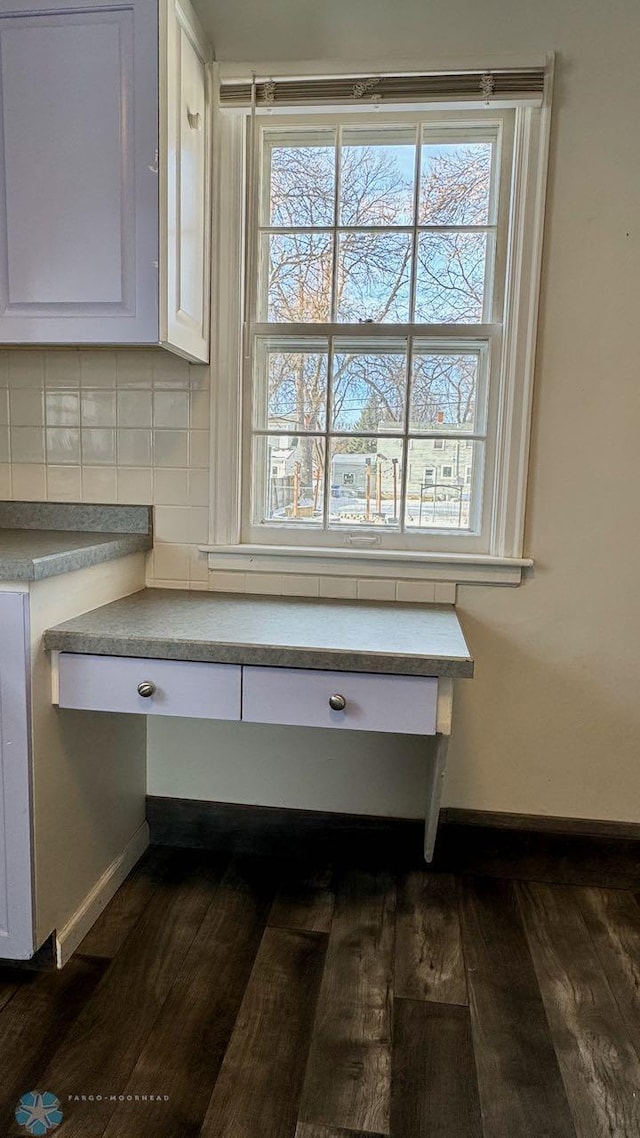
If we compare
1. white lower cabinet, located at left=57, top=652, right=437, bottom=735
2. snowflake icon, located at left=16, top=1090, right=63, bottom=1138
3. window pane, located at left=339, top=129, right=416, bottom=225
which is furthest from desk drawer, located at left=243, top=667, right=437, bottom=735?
window pane, located at left=339, top=129, right=416, bottom=225

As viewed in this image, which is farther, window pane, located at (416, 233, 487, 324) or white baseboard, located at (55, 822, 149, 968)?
window pane, located at (416, 233, 487, 324)

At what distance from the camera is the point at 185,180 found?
1763 mm

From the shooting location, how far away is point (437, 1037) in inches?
58.1

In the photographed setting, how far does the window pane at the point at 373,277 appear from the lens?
2.00 meters

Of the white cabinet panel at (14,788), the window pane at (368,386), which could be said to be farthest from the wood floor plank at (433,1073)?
the window pane at (368,386)

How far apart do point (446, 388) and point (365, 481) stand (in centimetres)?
36

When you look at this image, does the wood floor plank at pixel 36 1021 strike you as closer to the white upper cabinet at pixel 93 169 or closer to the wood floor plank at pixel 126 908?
the wood floor plank at pixel 126 908

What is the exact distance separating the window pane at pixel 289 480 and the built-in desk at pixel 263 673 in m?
0.56

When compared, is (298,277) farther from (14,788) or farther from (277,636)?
(14,788)

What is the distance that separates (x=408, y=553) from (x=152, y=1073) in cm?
137

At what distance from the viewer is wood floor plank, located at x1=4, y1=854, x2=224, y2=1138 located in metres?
1.32

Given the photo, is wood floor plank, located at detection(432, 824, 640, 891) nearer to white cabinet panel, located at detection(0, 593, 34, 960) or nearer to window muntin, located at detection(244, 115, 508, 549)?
window muntin, located at detection(244, 115, 508, 549)

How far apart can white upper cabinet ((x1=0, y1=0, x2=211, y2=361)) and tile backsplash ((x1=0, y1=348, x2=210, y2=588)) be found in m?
0.32

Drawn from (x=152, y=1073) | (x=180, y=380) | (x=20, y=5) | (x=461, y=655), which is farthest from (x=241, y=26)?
(x=152, y=1073)
